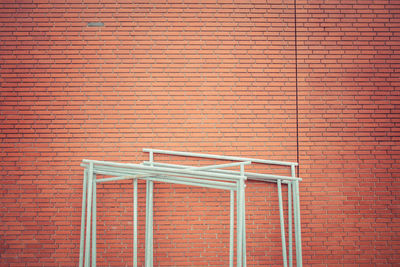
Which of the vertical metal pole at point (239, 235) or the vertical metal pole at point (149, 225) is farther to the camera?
the vertical metal pole at point (149, 225)

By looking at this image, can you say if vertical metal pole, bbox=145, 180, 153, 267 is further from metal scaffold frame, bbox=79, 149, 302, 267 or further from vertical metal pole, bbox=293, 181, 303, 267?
vertical metal pole, bbox=293, 181, 303, 267

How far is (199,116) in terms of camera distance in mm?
4594

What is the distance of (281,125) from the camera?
4.62m

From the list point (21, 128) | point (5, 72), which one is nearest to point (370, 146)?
point (21, 128)

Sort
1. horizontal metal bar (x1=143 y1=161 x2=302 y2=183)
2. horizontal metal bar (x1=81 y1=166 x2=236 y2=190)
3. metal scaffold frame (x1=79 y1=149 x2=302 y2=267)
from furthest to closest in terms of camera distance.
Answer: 1. horizontal metal bar (x1=143 y1=161 x2=302 y2=183)
2. metal scaffold frame (x1=79 y1=149 x2=302 y2=267)
3. horizontal metal bar (x1=81 y1=166 x2=236 y2=190)

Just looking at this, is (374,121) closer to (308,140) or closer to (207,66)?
(308,140)

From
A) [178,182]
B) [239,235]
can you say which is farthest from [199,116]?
[239,235]

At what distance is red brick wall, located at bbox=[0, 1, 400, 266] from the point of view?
4.45 metres

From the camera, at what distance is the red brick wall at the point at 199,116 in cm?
445

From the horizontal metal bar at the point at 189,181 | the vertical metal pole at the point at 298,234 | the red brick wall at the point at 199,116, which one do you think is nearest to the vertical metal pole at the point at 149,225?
the red brick wall at the point at 199,116

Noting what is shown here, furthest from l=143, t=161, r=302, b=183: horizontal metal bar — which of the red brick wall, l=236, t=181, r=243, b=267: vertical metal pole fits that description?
l=236, t=181, r=243, b=267: vertical metal pole

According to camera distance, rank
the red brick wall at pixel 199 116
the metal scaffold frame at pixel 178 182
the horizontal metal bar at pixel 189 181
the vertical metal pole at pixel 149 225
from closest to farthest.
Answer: the horizontal metal bar at pixel 189 181 < the metal scaffold frame at pixel 178 182 < the vertical metal pole at pixel 149 225 < the red brick wall at pixel 199 116

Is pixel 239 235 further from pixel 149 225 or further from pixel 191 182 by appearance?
pixel 149 225

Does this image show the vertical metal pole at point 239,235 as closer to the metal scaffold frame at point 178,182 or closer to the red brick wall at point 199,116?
the metal scaffold frame at point 178,182
